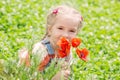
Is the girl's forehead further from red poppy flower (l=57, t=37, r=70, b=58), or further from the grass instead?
red poppy flower (l=57, t=37, r=70, b=58)

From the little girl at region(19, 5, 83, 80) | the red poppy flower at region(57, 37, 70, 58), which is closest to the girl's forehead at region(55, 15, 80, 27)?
the little girl at region(19, 5, 83, 80)

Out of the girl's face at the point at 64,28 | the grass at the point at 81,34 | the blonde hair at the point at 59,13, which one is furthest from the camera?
the grass at the point at 81,34

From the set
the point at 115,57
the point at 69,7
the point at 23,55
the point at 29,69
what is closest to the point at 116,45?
the point at 115,57

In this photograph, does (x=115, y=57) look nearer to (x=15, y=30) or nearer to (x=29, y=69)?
(x=15, y=30)

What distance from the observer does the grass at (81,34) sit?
5324 mm

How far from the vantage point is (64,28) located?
4.06m

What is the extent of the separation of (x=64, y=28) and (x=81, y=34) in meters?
3.16

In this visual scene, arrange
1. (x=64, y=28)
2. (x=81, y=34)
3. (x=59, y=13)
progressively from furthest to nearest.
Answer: (x=81, y=34) < (x=59, y=13) < (x=64, y=28)

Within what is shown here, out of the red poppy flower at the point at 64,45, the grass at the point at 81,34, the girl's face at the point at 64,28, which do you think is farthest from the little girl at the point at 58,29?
the red poppy flower at the point at 64,45

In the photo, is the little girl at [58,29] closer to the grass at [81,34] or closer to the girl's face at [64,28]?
the girl's face at [64,28]

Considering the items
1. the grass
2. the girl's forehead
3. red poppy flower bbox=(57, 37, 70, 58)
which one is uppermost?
the girl's forehead

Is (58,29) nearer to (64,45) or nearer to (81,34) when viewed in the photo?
(64,45)

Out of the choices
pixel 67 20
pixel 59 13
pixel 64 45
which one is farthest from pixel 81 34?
pixel 64 45

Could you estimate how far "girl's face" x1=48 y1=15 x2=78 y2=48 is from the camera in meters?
4.05
